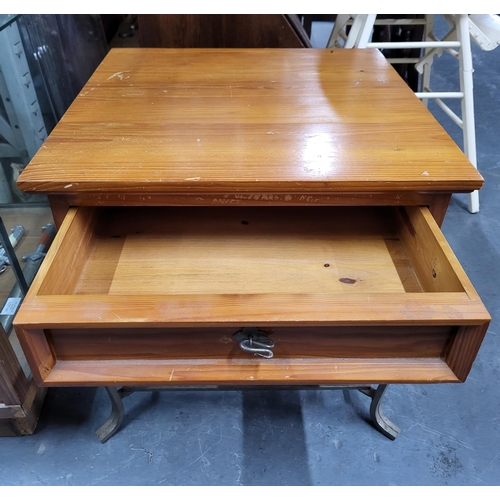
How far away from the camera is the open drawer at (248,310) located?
45 centimetres

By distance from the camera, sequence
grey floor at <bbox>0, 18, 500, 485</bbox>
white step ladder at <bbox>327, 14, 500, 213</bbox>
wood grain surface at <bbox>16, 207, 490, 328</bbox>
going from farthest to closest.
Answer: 1. white step ladder at <bbox>327, 14, 500, 213</bbox>
2. grey floor at <bbox>0, 18, 500, 485</bbox>
3. wood grain surface at <bbox>16, 207, 490, 328</bbox>

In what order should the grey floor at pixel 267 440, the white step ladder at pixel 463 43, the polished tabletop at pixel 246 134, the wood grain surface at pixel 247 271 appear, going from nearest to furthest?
the wood grain surface at pixel 247 271 → the polished tabletop at pixel 246 134 → the grey floor at pixel 267 440 → the white step ladder at pixel 463 43

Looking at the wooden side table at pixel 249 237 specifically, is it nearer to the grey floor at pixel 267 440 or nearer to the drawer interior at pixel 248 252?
the drawer interior at pixel 248 252

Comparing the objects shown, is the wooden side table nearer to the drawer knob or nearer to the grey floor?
the drawer knob

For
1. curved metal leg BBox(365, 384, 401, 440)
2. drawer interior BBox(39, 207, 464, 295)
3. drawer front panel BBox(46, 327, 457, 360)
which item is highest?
drawer front panel BBox(46, 327, 457, 360)

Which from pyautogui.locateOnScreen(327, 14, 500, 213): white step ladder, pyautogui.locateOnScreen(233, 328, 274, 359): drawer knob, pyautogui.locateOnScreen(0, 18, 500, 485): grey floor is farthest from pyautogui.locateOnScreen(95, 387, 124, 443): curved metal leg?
pyautogui.locateOnScreen(327, 14, 500, 213): white step ladder

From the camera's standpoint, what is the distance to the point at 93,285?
2.02 feet

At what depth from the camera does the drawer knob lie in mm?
482

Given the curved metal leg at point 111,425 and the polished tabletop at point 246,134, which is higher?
the polished tabletop at point 246,134

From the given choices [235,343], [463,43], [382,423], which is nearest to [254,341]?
[235,343]

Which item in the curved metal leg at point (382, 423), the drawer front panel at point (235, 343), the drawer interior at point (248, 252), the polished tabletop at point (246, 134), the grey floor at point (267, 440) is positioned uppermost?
the polished tabletop at point (246, 134)

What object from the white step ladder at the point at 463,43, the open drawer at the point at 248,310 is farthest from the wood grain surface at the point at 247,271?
the white step ladder at the point at 463,43

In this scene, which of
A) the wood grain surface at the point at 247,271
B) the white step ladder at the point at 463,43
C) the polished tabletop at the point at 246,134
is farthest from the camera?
the white step ladder at the point at 463,43
